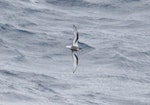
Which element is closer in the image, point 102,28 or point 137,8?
point 102,28

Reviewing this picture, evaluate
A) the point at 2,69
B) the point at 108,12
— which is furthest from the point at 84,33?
the point at 2,69

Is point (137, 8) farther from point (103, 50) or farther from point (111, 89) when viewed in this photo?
point (111, 89)

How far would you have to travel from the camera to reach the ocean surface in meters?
32.4

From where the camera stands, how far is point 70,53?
3797 centimetres

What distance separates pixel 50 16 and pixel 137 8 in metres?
5.81

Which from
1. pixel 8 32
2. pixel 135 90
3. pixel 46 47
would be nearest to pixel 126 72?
pixel 135 90

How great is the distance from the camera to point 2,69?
34.3 m

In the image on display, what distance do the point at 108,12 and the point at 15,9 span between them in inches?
230

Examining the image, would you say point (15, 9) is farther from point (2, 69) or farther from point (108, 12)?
point (2, 69)

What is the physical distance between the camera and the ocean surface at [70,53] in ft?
106

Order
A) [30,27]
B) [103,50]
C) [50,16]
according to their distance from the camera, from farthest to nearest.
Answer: [50,16] → [30,27] → [103,50]

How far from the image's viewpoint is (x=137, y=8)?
151ft

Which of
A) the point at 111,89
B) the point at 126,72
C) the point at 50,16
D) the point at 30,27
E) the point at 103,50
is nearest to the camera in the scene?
the point at 111,89

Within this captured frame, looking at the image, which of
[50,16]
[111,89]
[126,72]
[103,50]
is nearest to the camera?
[111,89]
